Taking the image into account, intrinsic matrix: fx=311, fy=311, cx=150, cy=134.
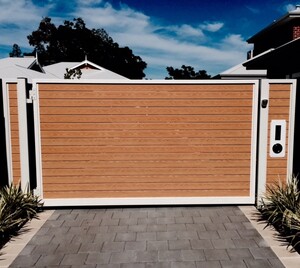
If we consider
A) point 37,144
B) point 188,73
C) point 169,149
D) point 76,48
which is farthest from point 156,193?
point 76,48

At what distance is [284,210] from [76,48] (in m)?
68.6

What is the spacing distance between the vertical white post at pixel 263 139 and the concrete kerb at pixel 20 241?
3855 mm

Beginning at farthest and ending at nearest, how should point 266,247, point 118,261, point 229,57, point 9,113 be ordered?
point 229,57 < point 9,113 < point 266,247 < point 118,261

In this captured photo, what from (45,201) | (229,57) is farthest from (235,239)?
(229,57)

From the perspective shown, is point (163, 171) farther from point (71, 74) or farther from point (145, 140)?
point (71, 74)

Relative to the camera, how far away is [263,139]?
5629 millimetres

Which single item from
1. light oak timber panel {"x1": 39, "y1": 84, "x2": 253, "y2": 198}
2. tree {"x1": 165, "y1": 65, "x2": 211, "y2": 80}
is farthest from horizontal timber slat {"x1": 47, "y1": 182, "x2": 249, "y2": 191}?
tree {"x1": 165, "y1": 65, "x2": 211, "y2": 80}

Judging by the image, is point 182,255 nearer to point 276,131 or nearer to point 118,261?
point 118,261

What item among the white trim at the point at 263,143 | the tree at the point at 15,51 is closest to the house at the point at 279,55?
the white trim at the point at 263,143

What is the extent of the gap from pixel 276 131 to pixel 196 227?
2.31 m

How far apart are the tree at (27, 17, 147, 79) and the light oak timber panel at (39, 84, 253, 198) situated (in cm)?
6221

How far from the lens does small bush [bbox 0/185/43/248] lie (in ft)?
14.7

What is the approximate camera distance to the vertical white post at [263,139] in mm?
5539

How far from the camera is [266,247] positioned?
417 centimetres
